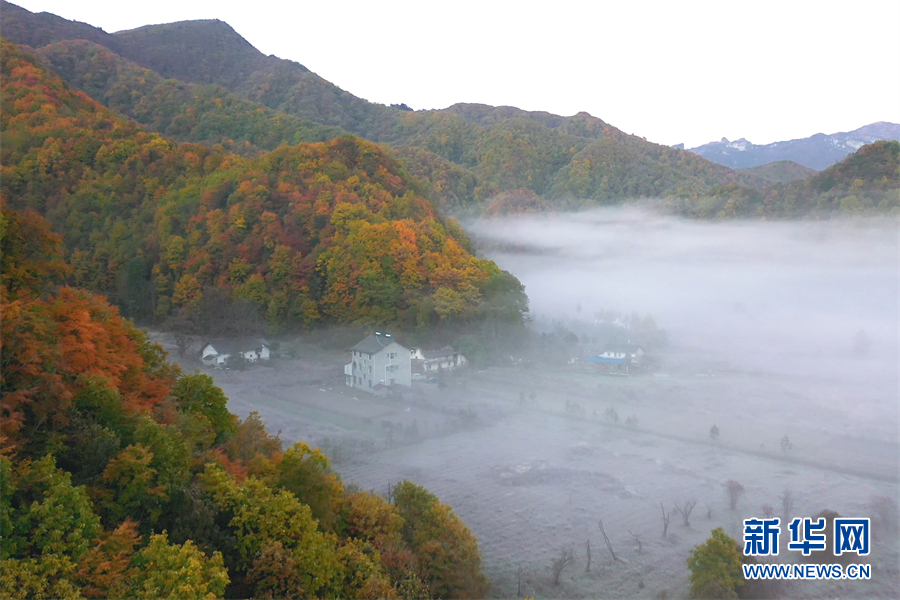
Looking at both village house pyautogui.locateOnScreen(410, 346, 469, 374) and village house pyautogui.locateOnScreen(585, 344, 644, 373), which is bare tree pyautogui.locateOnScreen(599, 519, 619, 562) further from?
village house pyautogui.locateOnScreen(585, 344, 644, 373)

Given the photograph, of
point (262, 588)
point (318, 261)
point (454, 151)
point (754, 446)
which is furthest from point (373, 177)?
point (454, 151)

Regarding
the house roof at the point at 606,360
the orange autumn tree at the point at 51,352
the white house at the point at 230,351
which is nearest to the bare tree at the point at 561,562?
the orange autumn tree at the point at 51,352

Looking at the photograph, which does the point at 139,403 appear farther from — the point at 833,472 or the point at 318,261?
the point at 318,261

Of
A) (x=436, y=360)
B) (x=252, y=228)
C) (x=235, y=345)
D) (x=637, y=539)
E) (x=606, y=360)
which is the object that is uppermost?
(x=252, y=228)

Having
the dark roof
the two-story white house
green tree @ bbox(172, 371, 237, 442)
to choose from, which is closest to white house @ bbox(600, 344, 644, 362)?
the two-story white house

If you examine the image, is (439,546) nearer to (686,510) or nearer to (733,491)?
(686,510)

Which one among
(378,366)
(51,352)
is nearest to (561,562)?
(51,352)
